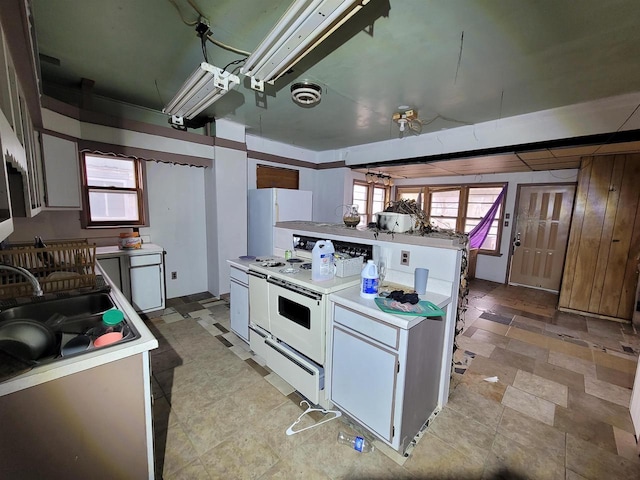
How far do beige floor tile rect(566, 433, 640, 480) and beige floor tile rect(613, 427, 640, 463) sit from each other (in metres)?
0.05

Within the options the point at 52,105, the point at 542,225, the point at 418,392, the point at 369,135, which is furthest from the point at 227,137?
the point at 542,225

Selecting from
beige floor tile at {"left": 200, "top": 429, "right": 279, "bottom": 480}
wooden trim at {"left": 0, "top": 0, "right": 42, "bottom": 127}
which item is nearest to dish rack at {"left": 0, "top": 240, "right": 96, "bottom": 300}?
wooden trim at {"left": 0, "top": 0, "right": 42, "bottom": 127}

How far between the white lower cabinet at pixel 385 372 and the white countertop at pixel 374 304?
0.11ft

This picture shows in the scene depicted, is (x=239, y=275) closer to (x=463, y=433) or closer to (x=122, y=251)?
(x=122, y=251)

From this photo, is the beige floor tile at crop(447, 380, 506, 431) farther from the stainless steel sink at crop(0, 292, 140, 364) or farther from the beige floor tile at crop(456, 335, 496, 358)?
the stainless steel sink at crop(0, 292, 140, 364)

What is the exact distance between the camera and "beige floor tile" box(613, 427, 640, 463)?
161 cm

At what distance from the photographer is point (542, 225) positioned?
4840mm

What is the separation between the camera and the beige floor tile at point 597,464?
150 cm

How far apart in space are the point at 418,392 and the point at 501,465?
1.94 ft

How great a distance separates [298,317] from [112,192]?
2945 millimetres

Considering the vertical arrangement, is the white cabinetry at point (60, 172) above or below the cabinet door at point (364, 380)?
above

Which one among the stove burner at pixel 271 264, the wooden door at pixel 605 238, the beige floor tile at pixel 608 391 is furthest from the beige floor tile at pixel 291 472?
the wooden door at pixel 605 238

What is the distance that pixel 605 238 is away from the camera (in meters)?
3.54

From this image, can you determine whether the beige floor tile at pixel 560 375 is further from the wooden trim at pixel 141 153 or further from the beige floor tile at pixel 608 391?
the wooden trim at pixel 141 153
